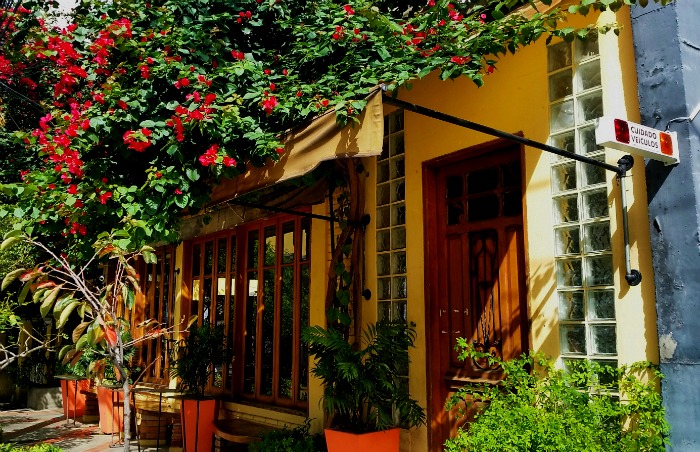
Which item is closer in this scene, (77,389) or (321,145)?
(321,145)

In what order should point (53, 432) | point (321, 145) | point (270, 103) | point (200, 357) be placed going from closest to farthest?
point (321, 145) < point (270, 103) < point (200, 357) < point (53, 432)

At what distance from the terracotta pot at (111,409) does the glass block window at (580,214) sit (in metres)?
7.39

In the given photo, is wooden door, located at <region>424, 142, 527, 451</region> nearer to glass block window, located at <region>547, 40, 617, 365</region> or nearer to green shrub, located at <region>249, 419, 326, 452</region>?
glass block window, located at <region>547, 40, 617, 365</region>

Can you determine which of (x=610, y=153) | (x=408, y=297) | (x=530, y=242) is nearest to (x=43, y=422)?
(x=408, y=297)

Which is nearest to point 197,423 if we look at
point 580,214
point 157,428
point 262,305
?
point 157,428

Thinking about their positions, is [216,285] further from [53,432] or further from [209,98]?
[209,98]

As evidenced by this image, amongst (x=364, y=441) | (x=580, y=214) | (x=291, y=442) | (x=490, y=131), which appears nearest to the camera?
(x=490, y=131)

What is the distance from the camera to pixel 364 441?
4.79 m

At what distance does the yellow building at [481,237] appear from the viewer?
13.4 feet

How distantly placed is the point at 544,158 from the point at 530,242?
2.12 feet

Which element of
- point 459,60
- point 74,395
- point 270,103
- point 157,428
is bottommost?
point 157,428

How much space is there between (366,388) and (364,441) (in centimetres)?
41

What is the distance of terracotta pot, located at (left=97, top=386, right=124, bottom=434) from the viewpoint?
9352 mm

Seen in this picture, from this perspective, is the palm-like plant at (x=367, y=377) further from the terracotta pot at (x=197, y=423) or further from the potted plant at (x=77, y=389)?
the potted plant at (x=77, y=389)
